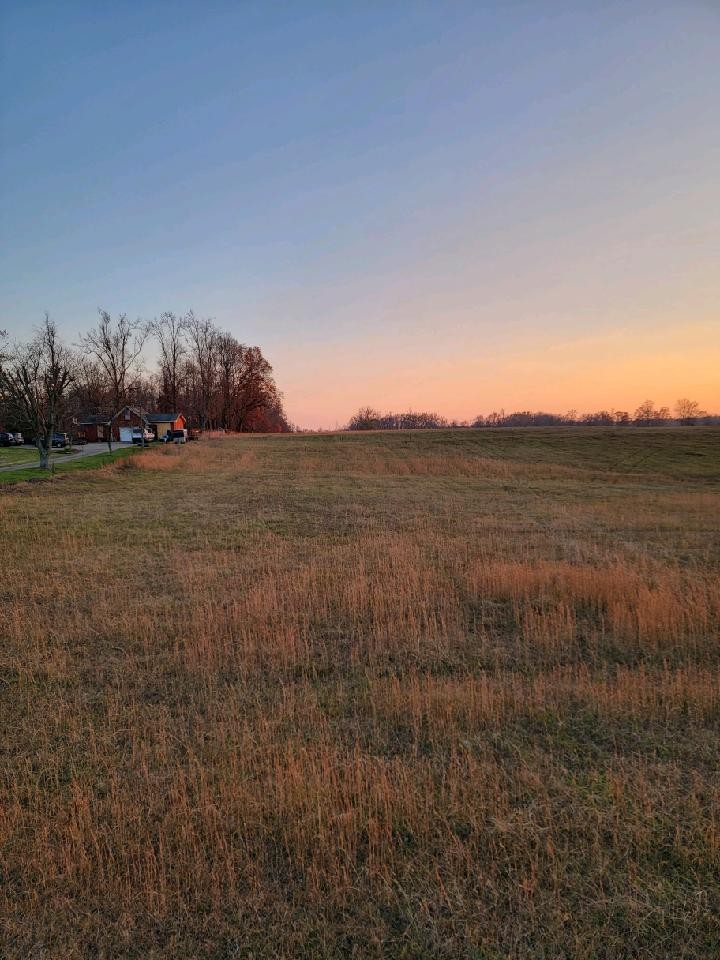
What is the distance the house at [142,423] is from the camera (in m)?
69.5

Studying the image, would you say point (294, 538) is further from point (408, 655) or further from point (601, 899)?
point (601, 899)

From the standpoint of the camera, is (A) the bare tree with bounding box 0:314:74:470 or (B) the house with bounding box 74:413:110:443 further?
(B) the house with bounding box 74:413:110:443

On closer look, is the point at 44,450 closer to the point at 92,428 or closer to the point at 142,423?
the point at 142,423

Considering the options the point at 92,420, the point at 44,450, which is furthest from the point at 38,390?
the point at 92,420

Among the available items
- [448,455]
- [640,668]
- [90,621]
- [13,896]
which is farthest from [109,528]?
[448,455]

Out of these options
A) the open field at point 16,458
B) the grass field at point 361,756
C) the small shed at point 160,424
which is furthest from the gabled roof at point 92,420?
the grass field at point 361,756

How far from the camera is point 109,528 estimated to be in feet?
52.0

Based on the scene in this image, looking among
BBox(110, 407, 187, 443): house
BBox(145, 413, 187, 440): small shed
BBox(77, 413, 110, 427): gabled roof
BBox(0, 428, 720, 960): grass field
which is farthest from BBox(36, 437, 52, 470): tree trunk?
BBox(77, 413, 110, 427): gabled roof

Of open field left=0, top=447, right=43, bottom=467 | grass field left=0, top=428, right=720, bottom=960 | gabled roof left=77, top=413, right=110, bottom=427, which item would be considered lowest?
grass field left=0, top=428, right=720, bottom=960

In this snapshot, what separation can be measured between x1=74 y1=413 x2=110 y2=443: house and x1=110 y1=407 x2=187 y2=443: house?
2.34 m

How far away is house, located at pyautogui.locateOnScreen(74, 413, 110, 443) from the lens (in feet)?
254

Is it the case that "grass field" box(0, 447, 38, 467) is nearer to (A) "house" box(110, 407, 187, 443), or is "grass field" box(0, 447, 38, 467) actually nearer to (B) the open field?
(B) the open field

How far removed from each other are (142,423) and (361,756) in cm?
7055

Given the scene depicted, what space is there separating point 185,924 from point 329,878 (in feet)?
2.99
